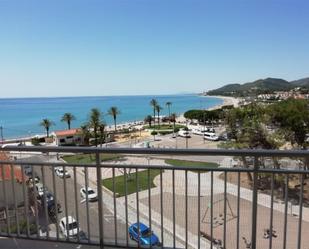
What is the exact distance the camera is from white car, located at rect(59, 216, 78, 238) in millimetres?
3004

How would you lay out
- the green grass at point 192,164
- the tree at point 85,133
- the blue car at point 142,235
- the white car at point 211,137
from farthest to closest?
the white car at point 211,137 < the tree at point 85,133 < the blue car at point 142,235 < the green grass at point 192,164

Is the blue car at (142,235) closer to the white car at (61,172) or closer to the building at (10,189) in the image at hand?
the white car at (61,172)

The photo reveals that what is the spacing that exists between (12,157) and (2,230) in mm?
827

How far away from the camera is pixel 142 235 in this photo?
2920 mm

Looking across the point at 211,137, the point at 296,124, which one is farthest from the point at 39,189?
the point at 211,137

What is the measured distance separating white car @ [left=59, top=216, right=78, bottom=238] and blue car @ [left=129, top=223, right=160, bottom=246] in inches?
22.5

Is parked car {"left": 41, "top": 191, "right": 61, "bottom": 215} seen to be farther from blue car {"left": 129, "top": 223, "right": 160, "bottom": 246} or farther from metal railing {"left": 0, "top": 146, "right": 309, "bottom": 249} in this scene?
blue car {"left": 129, "top": 223, "right": 160, "bottom": 246}

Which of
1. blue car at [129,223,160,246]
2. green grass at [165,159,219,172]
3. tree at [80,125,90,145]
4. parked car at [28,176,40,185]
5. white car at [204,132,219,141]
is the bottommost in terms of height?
white car at [204,132,219,141]

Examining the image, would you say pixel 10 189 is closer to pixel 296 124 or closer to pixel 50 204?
pixel 50 204

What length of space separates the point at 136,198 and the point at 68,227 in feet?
2.61

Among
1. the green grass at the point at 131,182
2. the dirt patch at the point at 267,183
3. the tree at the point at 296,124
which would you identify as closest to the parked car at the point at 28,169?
the green grass at the point at 131,182

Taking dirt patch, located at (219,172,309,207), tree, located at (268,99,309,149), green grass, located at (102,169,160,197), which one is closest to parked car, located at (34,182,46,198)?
green grass, located at (102,169,160,197)

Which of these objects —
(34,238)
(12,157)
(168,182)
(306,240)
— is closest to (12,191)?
(12,157)

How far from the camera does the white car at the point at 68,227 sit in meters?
3.00
